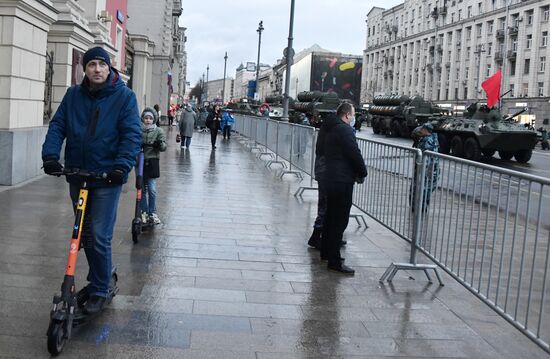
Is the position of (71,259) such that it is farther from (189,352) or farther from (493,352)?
(493,352)

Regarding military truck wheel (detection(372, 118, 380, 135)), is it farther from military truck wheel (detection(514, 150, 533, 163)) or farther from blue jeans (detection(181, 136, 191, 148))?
blue jeans (detection(181, 136, 191, 148))

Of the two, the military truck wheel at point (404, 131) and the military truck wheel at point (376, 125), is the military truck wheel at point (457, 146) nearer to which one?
the military truck wheel at point (404, 131)

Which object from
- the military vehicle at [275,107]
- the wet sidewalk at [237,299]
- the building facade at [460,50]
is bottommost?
the wet sidewalk at [237,299]

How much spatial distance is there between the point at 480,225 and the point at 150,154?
4.21 meters

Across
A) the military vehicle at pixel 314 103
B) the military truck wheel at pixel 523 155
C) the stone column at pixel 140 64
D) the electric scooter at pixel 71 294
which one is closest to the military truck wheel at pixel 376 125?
the military vehicle at pixel 314 103

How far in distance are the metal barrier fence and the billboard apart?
175 feet

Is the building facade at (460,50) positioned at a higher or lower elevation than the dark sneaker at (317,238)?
higher

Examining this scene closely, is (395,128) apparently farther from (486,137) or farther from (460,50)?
(460,50)

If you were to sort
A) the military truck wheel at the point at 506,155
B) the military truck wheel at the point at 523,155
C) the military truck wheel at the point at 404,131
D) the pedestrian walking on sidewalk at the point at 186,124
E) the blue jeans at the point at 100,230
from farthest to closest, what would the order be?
the military truck wheel at the point at 404,131 < the military truck wheel at the point at 506,155 < the military truck wheel at the point at 523,155 < the pedestrian walking on sidewalk at the point at 186,124 < the blue jeans at the point at 100,230

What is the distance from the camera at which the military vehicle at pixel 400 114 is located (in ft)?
135

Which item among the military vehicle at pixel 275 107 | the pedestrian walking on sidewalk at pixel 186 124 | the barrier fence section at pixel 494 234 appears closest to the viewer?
the barrier fence section at pixel 494 234

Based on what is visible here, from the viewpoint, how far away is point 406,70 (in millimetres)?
96438

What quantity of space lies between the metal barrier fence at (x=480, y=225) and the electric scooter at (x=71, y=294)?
106 inches

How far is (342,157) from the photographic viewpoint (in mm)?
6391
